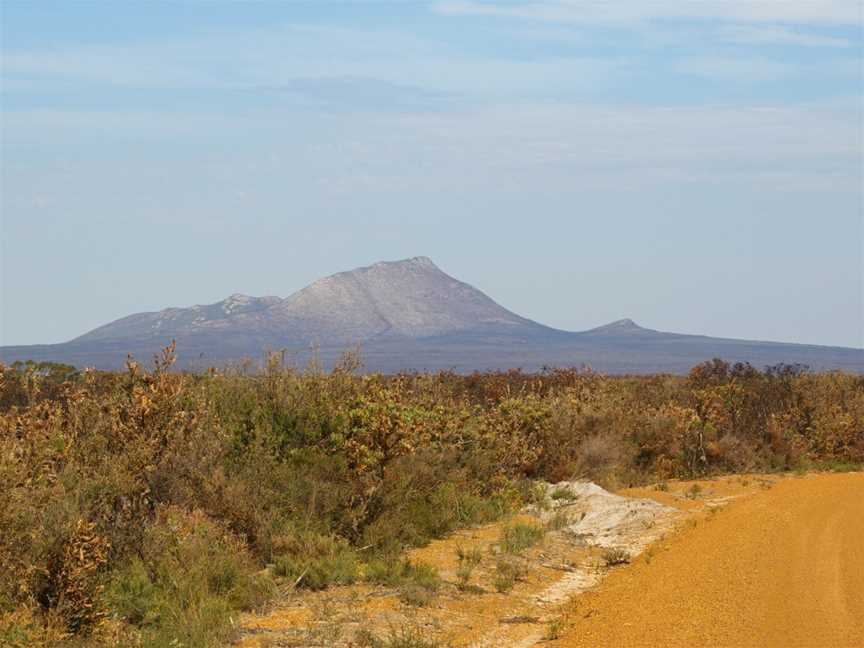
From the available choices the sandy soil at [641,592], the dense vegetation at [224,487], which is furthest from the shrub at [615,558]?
the dense vegetation at [224,487]

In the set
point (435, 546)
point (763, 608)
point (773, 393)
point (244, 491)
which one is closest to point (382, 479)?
point (435, 546)

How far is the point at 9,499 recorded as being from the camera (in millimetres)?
10086

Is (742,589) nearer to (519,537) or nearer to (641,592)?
(641,592)

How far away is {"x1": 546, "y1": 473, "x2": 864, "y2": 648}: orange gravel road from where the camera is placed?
1028 centimetres

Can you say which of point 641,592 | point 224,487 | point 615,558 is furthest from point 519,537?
point 224,487

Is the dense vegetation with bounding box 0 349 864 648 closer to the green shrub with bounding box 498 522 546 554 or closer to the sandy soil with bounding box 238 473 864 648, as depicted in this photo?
the sandy soil with bounding box 238 473 864 648

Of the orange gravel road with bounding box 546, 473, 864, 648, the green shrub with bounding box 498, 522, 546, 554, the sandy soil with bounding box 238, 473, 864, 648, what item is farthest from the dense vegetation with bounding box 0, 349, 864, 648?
the orange gravel road with bounding box 546, 473, 864, 648

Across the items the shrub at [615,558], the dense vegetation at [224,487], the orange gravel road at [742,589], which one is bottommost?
the shrub at [615,558]

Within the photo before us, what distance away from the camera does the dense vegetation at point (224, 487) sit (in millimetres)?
10133

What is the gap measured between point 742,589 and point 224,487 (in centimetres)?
585

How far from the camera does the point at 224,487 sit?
13.4m

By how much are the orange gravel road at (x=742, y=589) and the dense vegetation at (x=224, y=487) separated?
2321mm

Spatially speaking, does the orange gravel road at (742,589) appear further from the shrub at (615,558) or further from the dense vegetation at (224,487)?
the dense vegetation at (224,487)

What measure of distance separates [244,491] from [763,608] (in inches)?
234
